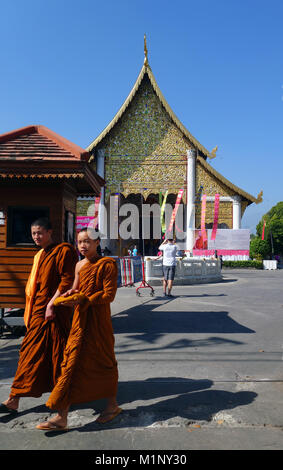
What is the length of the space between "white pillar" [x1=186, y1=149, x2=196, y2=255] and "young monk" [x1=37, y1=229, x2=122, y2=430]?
20618 millimetres

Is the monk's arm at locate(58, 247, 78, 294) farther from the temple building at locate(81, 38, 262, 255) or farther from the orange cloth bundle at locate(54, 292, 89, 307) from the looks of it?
the temple building at locate(81, 38, 262, 255)

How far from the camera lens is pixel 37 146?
6.12m

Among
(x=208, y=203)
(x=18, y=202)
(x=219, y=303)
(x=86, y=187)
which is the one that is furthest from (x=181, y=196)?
(x=18, y=202)

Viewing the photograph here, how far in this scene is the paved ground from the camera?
2.75 meters

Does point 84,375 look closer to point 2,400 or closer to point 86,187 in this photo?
point 2,400

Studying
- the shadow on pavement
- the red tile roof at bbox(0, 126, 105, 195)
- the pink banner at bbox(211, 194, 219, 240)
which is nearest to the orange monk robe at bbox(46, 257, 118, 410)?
the shadow on pavement

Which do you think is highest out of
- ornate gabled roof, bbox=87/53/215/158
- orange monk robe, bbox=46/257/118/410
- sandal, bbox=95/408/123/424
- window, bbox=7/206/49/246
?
ornate gabled roof, bbox=87/53/215/158

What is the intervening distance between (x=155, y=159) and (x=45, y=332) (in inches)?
840

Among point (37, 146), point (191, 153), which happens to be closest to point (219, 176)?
point (191, 153)

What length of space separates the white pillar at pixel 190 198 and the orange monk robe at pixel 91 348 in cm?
2064

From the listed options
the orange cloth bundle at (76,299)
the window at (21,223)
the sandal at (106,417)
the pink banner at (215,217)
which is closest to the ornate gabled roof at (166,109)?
the pink banner at (215,217)

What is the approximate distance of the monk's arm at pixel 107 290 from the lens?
3.05 m

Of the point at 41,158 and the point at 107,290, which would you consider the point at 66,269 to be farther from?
the point at 41,158
